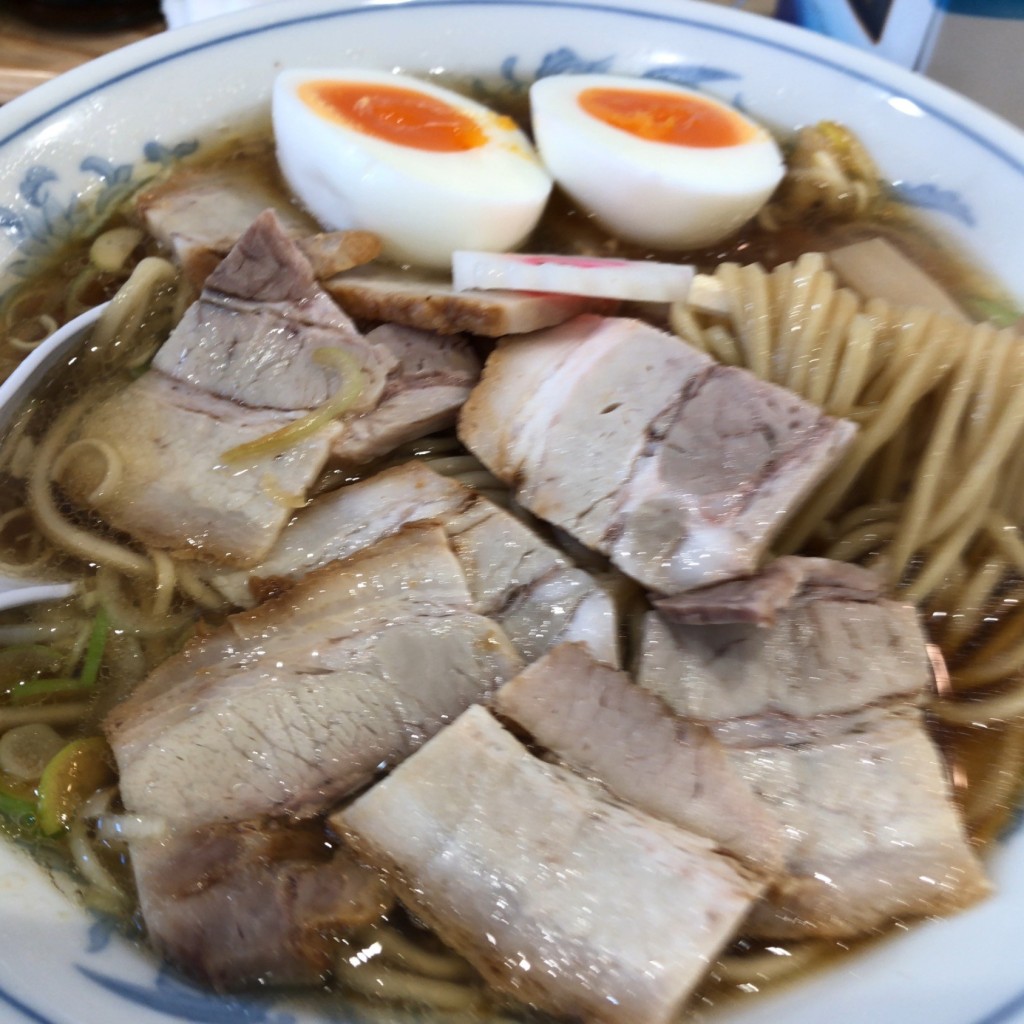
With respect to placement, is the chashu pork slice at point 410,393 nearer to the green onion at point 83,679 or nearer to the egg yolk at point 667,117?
the green onion at point 83,679

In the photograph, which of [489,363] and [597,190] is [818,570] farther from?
[597,190]

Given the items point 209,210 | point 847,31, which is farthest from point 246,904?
point 847,31

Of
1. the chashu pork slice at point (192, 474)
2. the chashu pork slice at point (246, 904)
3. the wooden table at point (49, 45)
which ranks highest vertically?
the wooden table at point (49, 45)

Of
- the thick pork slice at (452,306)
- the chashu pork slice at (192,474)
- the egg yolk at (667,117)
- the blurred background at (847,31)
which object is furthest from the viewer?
the blurred background at (847,31)

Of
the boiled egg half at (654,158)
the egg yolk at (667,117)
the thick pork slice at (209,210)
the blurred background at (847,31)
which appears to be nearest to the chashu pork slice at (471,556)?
the thick pork slice at (209,210)

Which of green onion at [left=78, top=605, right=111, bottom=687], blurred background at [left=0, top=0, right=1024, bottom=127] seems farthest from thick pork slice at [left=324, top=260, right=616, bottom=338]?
blurred background at [left=0, top=0, right=1024, bottom=127]

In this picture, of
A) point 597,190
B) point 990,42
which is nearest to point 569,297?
point 597,190
